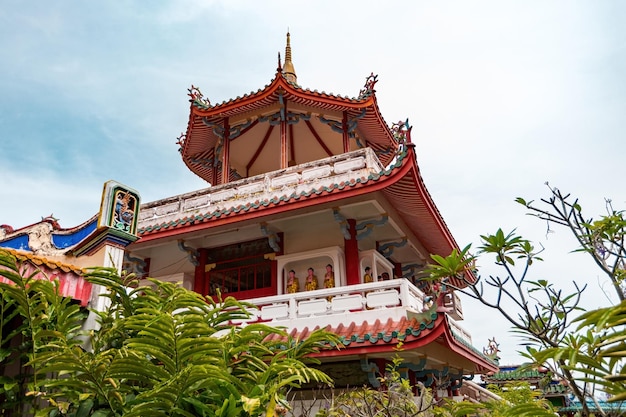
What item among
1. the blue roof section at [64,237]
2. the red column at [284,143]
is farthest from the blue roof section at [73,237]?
the red column at [284,143]

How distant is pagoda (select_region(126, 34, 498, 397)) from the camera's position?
25.6ft

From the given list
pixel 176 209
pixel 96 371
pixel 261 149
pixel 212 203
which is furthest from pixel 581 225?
pixel 261 149

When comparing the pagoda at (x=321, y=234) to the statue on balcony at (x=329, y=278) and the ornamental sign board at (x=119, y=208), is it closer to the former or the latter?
the statue on balcony at (x=329, y=278)

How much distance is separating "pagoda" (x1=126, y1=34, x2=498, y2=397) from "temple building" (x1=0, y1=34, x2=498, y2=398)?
0.03 meters

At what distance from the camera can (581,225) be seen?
11.1 ft

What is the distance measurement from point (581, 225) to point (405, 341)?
3.97 metres

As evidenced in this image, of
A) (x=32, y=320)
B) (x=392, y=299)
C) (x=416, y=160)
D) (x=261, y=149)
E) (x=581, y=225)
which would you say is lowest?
(x=32, y=320)

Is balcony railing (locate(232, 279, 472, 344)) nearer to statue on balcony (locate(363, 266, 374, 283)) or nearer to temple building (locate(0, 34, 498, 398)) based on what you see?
temple building (locate(0, 34, 498, 398))

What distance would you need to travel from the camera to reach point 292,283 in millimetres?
10141

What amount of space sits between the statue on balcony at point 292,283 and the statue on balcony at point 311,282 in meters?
0.21

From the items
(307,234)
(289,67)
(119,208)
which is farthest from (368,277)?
(289,67)

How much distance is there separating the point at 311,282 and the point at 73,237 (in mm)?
5155

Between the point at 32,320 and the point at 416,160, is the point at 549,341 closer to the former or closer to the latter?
the point at 32,320

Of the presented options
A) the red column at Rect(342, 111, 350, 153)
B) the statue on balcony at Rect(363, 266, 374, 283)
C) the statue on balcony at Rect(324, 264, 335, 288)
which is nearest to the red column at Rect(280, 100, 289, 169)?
the red column at Rect(342, 111, 350, 153)
